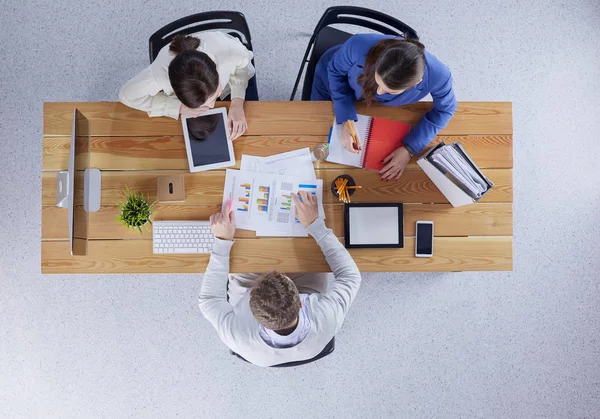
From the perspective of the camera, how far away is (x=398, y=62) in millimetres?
1386

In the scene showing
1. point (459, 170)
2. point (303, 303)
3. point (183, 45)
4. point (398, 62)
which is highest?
point (183, 45)

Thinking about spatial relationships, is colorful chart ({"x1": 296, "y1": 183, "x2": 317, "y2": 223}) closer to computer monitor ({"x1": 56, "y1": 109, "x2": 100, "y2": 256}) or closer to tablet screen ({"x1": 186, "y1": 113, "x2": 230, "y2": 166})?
tablet screen ({"x1": 186, "y1": 113, "x2": 230, "y2": 166})

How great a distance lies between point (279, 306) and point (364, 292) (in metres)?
1.17

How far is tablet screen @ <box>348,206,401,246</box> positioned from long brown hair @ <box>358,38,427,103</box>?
1.61ft

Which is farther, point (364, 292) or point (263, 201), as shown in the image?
point (364, 292)

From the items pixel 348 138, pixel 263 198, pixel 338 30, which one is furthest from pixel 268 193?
pixel 338 30

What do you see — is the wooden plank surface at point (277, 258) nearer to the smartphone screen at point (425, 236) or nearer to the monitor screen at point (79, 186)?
the smartphone screen at point (425, 236)

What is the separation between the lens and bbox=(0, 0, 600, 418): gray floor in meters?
2.38

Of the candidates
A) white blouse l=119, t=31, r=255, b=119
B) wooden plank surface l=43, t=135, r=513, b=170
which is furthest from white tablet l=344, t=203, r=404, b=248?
white blouse l=119, t=31, r=255, b=119

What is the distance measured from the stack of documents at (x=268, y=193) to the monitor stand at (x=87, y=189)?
19.7 inches

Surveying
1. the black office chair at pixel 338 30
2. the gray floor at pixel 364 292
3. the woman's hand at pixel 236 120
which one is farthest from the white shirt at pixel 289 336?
the black office chair at pixel 338 30

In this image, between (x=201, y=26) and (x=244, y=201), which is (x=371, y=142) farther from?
(x=201, y=26)

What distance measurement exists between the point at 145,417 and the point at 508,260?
2064 millimetres

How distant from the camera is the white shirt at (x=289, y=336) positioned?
4.80 feet
